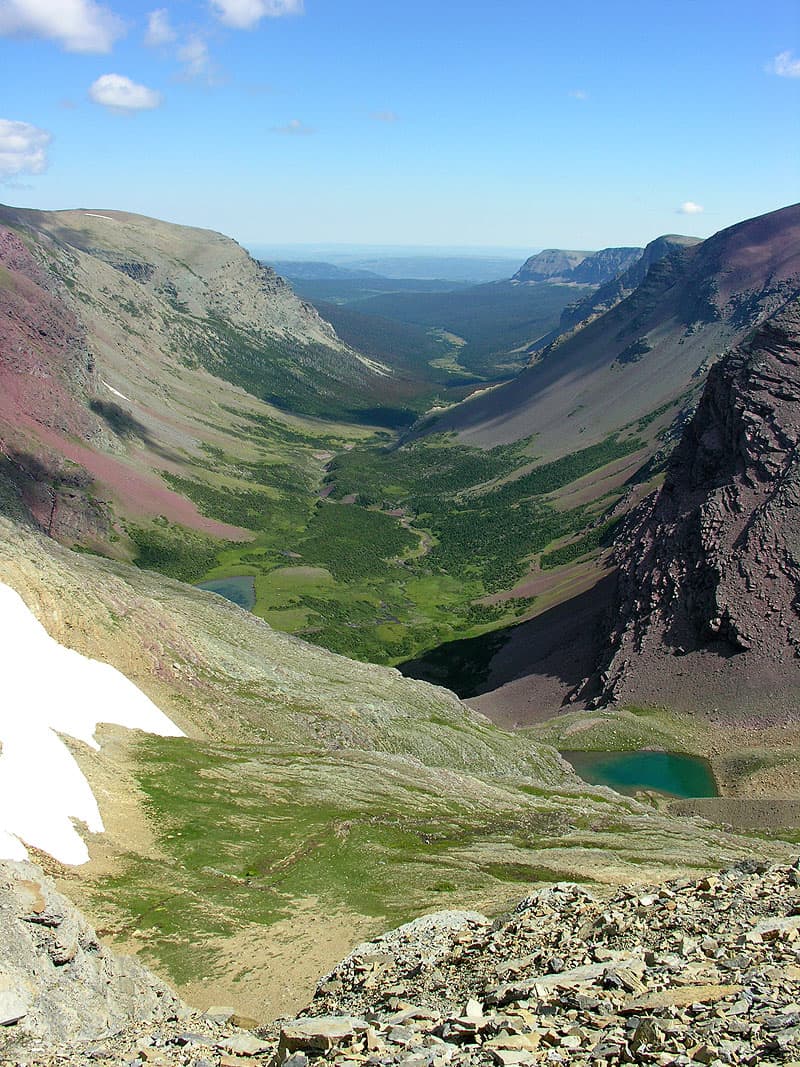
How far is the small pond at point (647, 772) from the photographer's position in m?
72.6

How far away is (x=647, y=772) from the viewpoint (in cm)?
7525

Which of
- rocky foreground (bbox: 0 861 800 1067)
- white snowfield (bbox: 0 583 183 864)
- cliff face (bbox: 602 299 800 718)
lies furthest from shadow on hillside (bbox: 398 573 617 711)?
rocky foreground (bbox: 0 861 800 1067)

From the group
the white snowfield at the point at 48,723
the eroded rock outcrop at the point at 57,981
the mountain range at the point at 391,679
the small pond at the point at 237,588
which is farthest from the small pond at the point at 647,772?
the small pond at the point at 237,588

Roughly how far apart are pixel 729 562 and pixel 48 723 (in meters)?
66.9

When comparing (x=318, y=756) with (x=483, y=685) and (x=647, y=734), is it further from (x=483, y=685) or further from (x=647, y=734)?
(x=483, y=685)

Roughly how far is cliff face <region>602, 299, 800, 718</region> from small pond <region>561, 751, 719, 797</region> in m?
8.04

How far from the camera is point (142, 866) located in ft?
126

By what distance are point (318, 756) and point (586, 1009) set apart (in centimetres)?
3981

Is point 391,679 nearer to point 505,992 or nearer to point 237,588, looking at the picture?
point 505,992

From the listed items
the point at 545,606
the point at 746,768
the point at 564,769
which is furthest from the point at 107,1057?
the point at 545,606

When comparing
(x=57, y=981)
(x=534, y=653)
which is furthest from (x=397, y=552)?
(x=57, y=981)

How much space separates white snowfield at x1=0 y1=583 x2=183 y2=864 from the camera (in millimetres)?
36938

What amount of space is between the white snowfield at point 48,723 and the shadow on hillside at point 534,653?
52702 mm

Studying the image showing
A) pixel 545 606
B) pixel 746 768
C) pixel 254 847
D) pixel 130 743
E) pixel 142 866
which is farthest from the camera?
pixel 545 606
